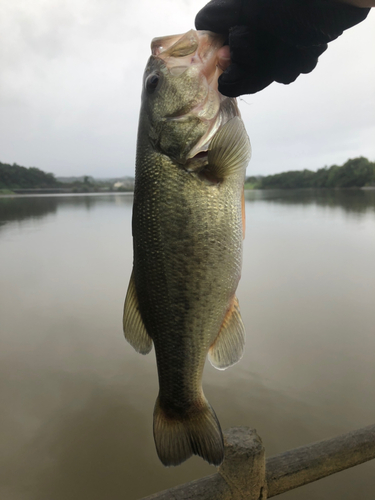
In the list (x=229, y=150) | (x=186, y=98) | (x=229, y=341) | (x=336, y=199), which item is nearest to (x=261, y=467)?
(x=229, y=341)

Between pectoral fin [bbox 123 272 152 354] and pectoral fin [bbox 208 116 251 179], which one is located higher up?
pectoral fin [bbox 208 116 251 179]

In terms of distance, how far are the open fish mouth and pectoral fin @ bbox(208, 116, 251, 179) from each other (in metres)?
0.07

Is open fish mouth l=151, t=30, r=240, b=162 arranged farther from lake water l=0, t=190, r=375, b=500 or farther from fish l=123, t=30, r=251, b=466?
lake water l=0, t=190, r=375, b=500

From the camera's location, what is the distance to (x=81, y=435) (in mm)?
2893

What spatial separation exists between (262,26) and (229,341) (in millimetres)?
1177

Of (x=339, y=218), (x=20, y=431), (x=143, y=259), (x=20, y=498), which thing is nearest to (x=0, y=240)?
(x=20, y=431)

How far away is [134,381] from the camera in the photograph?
145 inches

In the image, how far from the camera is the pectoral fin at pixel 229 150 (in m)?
1.09

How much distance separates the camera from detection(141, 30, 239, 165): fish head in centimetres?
116

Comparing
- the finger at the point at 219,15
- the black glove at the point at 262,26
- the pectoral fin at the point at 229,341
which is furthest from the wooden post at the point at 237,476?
the finger at the point at 219,15

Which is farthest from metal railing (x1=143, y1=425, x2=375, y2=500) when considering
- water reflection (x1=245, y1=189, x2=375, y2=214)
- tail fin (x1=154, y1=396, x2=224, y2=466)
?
water reflection (x1=245, y1=189, x2=375, y2=214)

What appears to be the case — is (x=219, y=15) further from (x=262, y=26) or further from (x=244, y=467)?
(x=244, y=467)

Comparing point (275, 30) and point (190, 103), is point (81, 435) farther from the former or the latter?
point (275, 30)

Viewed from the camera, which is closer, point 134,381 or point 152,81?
point 152,81
